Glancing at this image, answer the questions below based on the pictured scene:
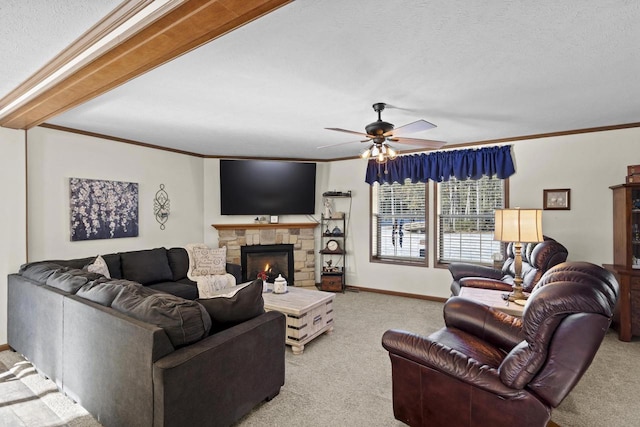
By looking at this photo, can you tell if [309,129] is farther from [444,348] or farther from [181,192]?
[444,348]

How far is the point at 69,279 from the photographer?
252 cm

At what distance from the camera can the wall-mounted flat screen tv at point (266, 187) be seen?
221 inches

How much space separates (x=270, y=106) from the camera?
3143 millimetres

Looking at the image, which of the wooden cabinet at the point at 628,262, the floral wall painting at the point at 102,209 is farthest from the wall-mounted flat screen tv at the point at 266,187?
the wooden cabinet at the point at 628,262

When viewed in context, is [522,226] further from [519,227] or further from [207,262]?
Answer: [207,262]

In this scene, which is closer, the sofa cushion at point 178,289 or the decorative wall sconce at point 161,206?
the sofa cushion at point 178,289

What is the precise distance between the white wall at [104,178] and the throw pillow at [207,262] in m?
0.71

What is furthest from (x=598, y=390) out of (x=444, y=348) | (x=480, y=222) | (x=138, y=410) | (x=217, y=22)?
(x=217, y=22)

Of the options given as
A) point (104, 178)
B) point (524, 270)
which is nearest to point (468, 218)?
point (524, 270)

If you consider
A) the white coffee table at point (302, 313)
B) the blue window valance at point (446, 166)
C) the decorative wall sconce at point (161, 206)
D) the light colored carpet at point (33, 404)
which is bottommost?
the light colored carpet at point (33, 404)

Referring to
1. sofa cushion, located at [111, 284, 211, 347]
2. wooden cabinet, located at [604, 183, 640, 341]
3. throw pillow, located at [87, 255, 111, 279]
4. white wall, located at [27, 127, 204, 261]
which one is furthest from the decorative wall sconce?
wooden cabinet, located at [604, 183, 640, 341]

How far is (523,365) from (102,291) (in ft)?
8.26

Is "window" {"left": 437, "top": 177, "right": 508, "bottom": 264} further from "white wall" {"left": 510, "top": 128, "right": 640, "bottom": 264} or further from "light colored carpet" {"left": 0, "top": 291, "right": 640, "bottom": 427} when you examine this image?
"light colored carpet" {"left": 0, "top": 291, "right": 640, "bottom": 427}

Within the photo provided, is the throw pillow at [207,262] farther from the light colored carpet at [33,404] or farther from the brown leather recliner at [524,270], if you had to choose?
the brown leather recliner at [524,270]
